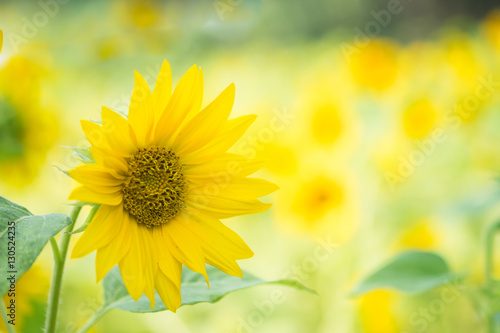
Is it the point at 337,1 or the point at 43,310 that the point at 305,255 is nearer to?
the point at 43,310

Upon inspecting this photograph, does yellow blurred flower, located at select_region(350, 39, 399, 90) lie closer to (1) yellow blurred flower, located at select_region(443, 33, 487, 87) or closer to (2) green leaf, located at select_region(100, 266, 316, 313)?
(1) yellow blurred flower, located at select_region(443, 33, 487, 87)

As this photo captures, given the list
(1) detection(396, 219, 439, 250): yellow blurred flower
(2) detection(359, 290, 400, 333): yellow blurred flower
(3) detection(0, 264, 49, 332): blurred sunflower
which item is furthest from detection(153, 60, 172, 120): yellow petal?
(1) detection(396, 219, 439, 250): yellow blurred flower

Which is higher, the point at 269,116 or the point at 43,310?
the point at 269,116

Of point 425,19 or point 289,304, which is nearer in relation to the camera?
point 289,304

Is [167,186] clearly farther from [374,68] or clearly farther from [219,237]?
[374,68]

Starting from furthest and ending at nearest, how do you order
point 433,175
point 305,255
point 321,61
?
point 321,61 → point 433,175 → point 305,255

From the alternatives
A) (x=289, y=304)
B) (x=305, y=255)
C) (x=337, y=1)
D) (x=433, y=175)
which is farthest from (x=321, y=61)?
(x=337, y=1)

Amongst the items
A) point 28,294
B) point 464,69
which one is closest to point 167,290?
point 28,294
